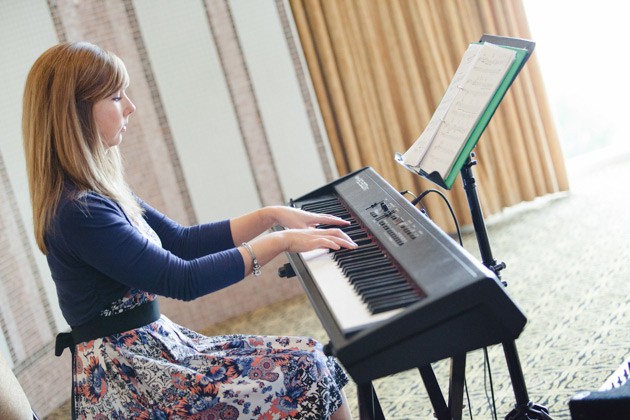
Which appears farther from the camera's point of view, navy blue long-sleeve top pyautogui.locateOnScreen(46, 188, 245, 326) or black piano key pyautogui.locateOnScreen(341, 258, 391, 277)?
navy blue long-sleeve top pyautogui.locateOnScreen(46, 188, 245, 326)

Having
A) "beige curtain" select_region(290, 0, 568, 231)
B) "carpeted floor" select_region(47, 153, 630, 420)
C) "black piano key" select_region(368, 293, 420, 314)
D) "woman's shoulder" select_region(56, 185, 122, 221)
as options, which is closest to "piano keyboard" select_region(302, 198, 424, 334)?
"black piano key" select_region(368, 293, 420, 314)

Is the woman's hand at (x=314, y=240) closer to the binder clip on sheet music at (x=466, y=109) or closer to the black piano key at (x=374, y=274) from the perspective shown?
the black piano key at (x=374, y=274)

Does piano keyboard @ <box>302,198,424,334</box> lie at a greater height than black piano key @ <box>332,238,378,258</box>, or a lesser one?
lesser

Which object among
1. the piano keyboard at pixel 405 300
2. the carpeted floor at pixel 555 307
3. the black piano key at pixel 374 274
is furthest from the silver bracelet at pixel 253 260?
the carpeted floor at pixel 555 307

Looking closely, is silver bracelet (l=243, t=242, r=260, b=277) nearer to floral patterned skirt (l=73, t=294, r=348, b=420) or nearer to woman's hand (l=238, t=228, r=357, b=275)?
woman's hand (l=238, t=228, r=357, b=275)

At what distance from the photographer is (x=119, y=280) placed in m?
1.58

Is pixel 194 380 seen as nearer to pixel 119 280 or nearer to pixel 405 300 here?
pixel 119 280

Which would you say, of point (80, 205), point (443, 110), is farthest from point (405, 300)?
point (80, 205)

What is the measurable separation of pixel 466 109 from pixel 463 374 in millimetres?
637

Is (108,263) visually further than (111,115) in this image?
No

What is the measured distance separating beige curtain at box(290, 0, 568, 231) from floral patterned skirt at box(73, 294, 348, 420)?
95.9 inches

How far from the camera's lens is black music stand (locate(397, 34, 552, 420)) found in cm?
149

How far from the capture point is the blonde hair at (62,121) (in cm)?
160

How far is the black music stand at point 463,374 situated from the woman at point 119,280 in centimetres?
23
